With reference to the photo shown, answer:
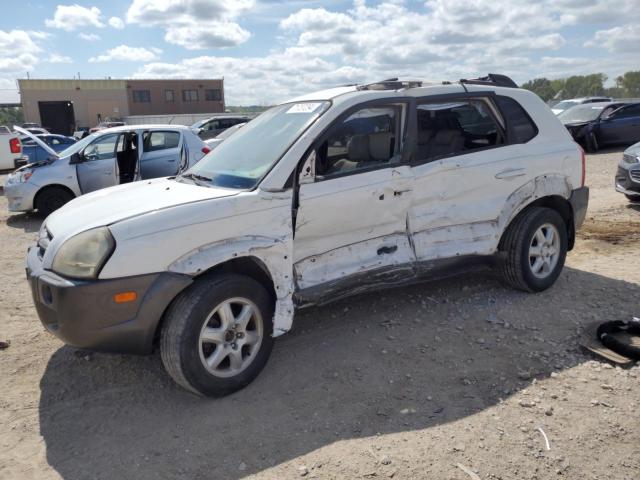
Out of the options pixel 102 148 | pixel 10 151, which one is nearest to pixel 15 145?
pixel 10 151

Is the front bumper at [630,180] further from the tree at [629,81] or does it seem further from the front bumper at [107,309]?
the tree at [629,81]

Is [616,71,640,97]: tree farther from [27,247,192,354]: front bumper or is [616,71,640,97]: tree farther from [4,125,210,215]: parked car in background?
[27,247,192,354]: front bumper

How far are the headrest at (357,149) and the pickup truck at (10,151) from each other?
13673 mm

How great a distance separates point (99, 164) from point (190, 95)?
6359cm

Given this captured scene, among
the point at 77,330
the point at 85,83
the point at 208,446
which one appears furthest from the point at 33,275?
the point at 85,83

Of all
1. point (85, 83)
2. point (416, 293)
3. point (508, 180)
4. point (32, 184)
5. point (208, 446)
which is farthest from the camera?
point (85, 83)

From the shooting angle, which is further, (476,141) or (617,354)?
(476,141)

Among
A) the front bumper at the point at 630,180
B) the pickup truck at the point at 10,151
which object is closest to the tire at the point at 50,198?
the pickup truck at the point at 10,151

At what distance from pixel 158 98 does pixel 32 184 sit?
6354cm

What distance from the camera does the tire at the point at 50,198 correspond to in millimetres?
9172

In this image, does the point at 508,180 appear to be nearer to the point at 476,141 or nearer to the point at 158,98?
the point at 476,141

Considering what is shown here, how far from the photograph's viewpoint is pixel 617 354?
3746mm

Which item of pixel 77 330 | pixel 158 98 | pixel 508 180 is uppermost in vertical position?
pixel 158 98

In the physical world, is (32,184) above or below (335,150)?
below
